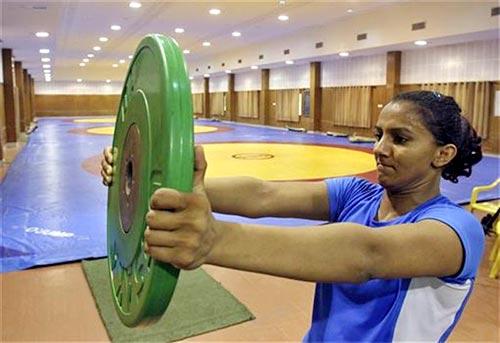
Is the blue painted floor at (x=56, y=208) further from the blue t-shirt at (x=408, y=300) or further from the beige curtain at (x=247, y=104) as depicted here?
the beige curtain at (x=247, y=104)

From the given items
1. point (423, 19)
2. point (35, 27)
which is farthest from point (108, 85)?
point (423, 19)

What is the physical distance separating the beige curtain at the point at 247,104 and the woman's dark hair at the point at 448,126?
82.0ft

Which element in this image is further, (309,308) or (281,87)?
(281,87)

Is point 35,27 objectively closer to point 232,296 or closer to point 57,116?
point 232,296

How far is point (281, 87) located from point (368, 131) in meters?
7.41

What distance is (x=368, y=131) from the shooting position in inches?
714

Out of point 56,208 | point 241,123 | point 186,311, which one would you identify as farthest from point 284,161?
point 241,123

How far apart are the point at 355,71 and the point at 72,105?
27543 millimetres

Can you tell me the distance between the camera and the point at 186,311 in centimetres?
347

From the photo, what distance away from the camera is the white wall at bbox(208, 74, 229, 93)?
3059cm

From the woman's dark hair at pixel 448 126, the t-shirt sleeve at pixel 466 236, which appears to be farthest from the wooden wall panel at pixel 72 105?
the t-shirt sleeve at pixel 466 236

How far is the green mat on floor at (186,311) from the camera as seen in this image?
3152 millimetres

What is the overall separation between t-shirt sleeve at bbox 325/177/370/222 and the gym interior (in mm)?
740

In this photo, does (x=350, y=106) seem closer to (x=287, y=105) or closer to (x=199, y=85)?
(x=287, y=105)
